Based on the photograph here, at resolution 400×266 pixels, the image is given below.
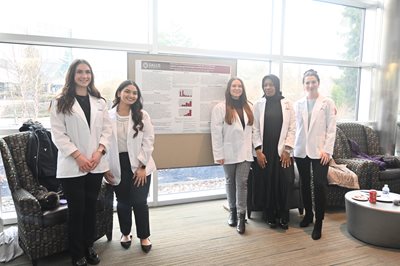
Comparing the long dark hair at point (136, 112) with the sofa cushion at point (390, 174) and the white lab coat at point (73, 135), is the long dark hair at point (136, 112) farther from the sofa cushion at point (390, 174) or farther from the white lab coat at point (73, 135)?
the sofa cushion at point (390, 174)

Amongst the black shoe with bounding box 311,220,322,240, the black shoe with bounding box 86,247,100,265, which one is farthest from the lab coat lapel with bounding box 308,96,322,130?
the black shoe with bounding box 86,247,100,265

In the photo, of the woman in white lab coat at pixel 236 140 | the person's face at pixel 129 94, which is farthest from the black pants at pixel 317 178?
the person's face at pixel 129 94

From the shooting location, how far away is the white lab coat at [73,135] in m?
2.28

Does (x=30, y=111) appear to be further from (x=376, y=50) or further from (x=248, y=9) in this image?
(x=376, y=50)

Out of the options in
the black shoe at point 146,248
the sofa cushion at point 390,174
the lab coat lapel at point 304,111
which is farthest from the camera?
the sofa cushion at point 390,174

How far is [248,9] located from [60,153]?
10.9 ft

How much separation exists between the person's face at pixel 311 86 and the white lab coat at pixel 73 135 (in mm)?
2025

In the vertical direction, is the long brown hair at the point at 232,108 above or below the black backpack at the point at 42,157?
above

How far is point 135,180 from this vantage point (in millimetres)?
2709

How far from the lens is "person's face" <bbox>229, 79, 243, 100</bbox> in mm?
3217

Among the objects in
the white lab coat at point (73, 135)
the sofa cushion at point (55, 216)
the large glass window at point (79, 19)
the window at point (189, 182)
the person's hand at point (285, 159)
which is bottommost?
the window at point (189, 182)

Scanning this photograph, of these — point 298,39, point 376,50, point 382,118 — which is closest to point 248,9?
point 298,39

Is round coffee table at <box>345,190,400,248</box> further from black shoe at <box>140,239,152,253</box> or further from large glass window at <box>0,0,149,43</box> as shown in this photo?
large glass window at <box>0,0,149,43</box>

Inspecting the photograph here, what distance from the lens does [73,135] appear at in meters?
2.32
